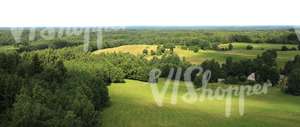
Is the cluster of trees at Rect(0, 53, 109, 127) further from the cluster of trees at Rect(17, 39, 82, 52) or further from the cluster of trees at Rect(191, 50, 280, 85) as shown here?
the cluster of trees at Rect(17, 39, 82, 52)

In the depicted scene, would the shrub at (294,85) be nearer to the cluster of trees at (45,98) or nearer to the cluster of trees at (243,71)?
the cluster of trees at (243,71)

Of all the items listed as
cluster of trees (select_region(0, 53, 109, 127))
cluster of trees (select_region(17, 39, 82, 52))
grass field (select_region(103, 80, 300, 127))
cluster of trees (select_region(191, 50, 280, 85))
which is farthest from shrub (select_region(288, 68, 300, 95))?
cluster of trees (select_region(17, 39, 82, 52))

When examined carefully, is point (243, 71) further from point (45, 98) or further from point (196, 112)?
point (45, 98)

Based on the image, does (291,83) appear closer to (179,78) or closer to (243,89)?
(243,89)

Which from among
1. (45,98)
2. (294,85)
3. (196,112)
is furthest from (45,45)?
(45,98)

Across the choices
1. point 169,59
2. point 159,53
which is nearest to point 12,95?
point 169,59
